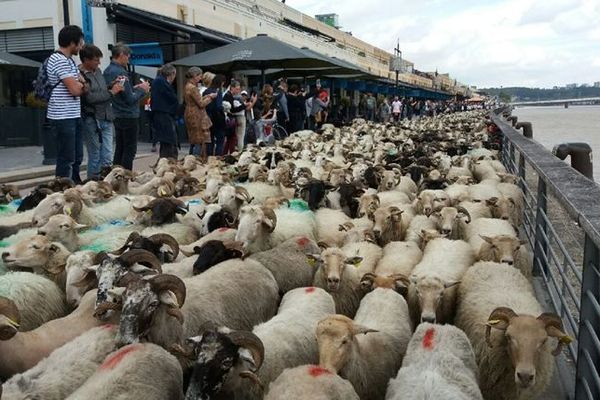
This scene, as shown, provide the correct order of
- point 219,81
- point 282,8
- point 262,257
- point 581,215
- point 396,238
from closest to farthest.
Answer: point 581,215 < point 262,257 < point 396,238 < point 219,81 < point 282,8

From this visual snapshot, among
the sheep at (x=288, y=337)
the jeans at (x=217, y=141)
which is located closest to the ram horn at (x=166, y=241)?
the sheep at (x=288, y=337)

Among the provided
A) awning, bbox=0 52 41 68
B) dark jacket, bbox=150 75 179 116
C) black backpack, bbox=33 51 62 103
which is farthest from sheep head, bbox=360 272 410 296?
awning, bbox=0 52 41 68

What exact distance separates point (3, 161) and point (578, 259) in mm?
10882

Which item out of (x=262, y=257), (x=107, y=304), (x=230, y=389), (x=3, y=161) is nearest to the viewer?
(x=230, y=389)

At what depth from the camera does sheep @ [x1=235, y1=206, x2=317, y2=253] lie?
16.5 feet

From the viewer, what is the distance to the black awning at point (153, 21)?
16.0 metres

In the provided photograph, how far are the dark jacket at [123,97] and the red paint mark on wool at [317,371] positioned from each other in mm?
6010

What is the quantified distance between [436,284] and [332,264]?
2.58ft

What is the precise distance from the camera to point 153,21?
666 inches

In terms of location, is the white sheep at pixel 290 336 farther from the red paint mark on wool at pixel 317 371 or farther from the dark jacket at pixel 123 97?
the dark jacket at pixel 123 97

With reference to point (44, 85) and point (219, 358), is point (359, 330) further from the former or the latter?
point (44, 85)

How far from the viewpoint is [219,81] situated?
10.8 meters

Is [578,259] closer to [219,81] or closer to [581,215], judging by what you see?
[581,215]

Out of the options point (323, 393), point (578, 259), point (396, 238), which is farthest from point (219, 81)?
point (323, 393)
